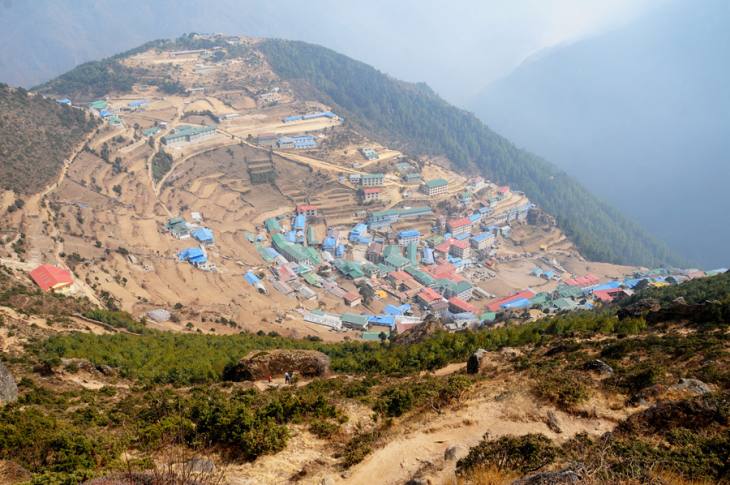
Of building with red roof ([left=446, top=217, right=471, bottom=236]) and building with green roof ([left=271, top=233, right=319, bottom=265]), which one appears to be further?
building with red roof ([left=446, top=217, right=471, bottom=236])

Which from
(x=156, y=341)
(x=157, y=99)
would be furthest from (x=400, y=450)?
(x=157, y=99)

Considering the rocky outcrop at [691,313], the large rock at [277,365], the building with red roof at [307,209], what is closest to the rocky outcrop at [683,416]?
the rocky outcrop at [691,313]

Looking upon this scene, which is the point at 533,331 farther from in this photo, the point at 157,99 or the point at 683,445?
the point at 157,99

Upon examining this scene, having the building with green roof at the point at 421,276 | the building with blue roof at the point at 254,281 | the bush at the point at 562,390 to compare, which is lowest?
the building with green roof at the point at 421,276

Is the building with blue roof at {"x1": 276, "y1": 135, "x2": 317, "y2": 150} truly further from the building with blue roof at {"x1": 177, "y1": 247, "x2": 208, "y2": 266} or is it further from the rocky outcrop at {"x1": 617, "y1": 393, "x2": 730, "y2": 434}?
the rocky outcrop at {"x1": 617, "y1": 393, "x2": 730, "y2": 434}

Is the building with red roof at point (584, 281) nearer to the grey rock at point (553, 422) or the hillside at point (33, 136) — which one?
the grey rock at point (553, 422)

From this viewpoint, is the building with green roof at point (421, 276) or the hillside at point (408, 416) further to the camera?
the building with green roof at point (421, 276)

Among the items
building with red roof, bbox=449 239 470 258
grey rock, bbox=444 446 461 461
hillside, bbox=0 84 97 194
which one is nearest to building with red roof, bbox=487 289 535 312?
building with red roof, bbox=449 239 470 258
